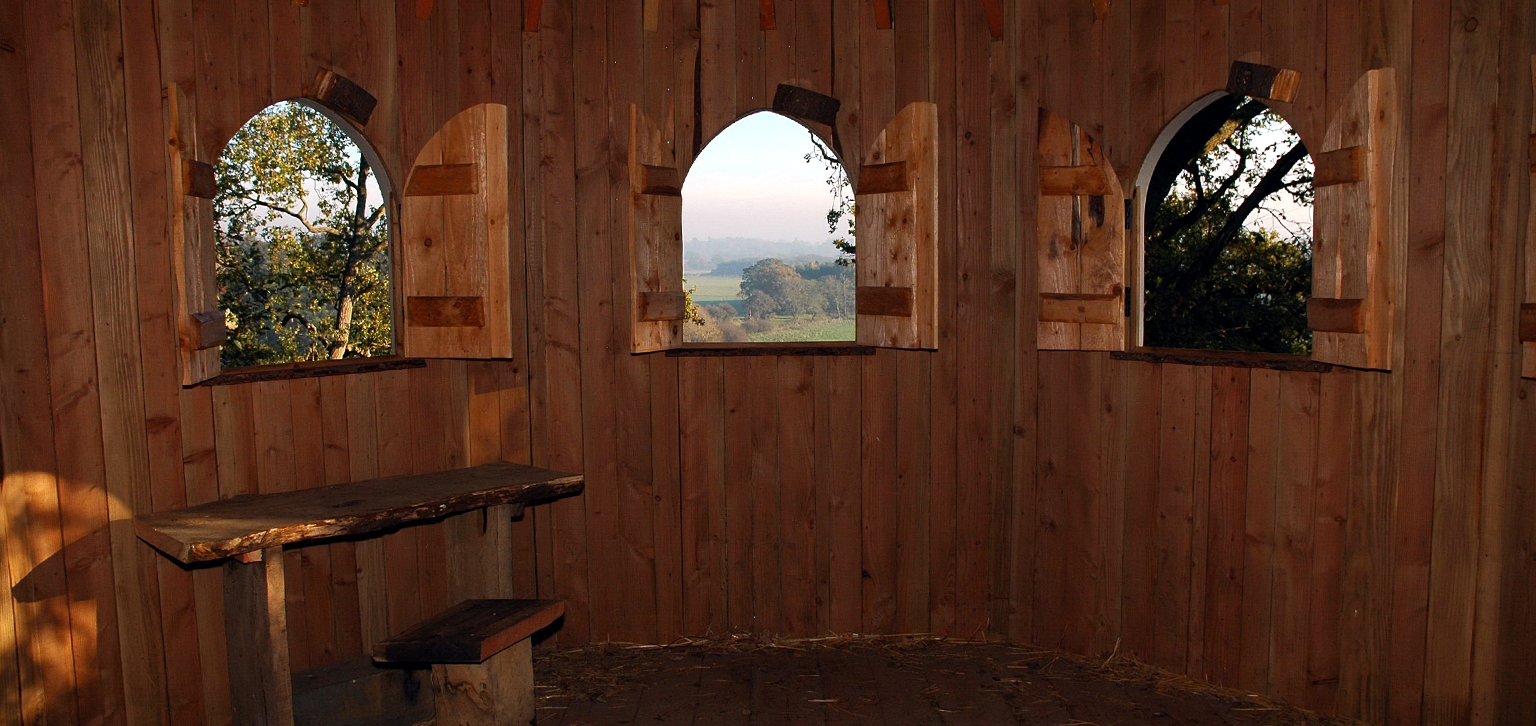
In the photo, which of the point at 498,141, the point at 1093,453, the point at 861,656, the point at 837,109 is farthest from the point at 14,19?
the point at 1093,453

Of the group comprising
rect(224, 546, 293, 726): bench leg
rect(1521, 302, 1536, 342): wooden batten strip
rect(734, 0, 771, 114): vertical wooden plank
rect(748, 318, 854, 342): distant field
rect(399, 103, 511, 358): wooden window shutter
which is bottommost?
rect(224, 546, 293, 726): bench leg

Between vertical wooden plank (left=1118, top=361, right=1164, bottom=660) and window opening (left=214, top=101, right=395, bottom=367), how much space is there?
6831 millimetres

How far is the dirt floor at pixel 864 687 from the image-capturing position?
11.1 feet

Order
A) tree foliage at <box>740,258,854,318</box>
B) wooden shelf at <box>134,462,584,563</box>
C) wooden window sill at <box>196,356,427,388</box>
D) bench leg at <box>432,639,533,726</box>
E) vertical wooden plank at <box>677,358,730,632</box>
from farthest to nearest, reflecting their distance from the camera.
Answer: tree foliage at <box>740,258,854,318</box>
vertical wooden plank at <box>677,358,730,632</box>
wooden window sill at <box>196,356,427,388</box>
bench leg at <box>432,639,533,726</box>
wooden shelf at <box>134,462,584,563</box>

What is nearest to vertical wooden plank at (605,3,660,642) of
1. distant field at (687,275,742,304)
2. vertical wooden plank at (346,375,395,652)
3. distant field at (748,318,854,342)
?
vertical wooden plank at (346,375,395,652)

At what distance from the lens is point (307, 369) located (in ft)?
11.4

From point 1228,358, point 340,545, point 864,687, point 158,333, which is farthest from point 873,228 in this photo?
point 158,333

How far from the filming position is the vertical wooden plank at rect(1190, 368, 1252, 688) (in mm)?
3480

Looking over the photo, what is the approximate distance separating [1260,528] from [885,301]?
1.54 meters

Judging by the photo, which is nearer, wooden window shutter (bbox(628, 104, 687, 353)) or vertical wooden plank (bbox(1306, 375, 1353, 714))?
vertical wooden plank (bbox(1306, 375, 1353, 714))

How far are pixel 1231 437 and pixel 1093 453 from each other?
21.1 inches

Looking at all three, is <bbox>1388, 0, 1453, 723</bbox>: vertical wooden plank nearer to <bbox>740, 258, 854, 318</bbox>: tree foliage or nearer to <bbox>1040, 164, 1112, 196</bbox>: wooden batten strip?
<bbox>1040, 164, 1112, 196</bbox>: wooden batten strip

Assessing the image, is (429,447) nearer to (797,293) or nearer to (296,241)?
(296,241)

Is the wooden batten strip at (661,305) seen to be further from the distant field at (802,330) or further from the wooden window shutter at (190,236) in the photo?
the distant field at (802,330)
